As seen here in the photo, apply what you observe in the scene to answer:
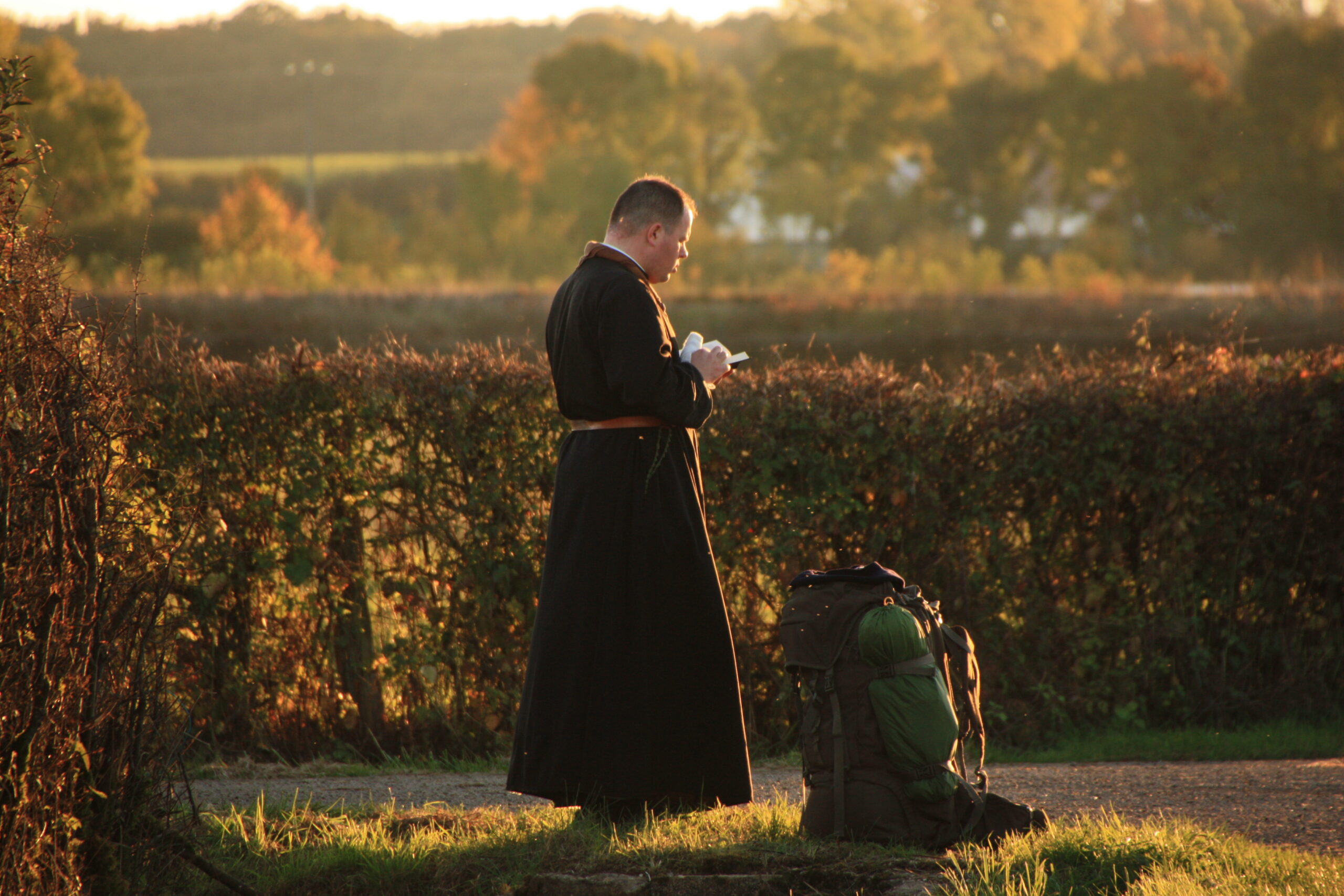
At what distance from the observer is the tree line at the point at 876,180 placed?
162ft

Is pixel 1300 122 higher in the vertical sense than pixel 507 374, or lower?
higher

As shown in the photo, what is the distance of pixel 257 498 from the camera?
5.41 metres

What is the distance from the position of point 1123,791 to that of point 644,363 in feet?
8.70

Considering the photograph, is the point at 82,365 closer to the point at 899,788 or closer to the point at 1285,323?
the point at 899,788

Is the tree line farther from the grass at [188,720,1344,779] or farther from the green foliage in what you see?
the green foliage

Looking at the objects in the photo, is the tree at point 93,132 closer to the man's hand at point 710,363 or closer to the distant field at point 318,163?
the distant field at point 318,163

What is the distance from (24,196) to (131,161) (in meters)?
54.2

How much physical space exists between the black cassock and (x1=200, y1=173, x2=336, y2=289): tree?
45831mm

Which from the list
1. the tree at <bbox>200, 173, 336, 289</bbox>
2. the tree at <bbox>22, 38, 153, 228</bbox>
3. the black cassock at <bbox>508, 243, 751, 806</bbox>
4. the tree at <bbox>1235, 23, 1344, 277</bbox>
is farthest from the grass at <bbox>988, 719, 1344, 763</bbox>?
the tree at <bbox>1235, 23, 1344, 277</bbox>

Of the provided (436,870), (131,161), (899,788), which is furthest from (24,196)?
(131,161)

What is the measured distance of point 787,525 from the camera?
5.47 m

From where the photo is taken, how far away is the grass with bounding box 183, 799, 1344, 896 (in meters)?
3.38

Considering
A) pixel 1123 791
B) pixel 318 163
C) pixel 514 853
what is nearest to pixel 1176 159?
pixel 1123 791

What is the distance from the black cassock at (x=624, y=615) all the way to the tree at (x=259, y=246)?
150 feet
